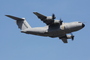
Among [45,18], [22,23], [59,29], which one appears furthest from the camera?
[22,23]

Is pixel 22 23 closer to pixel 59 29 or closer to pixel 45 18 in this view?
pixel 45 18

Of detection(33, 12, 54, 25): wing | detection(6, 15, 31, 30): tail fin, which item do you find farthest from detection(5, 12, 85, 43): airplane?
detection(6, 15, 31, 30): tail fin

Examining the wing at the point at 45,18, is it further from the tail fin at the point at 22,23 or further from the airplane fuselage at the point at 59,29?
the tail fin at the point at 22,23

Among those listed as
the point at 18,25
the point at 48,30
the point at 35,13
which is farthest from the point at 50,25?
the point at 18,25

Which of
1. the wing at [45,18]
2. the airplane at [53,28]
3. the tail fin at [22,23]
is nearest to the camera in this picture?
the wing at [45,18]

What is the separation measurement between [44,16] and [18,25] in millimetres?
5715

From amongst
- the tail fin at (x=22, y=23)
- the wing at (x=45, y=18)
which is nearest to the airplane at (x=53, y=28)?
the wing at (x=45, y=18)

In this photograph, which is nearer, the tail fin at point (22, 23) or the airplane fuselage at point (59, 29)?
the airplane fuselage at point (59, 29)

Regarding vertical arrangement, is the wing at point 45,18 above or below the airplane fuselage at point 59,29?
above

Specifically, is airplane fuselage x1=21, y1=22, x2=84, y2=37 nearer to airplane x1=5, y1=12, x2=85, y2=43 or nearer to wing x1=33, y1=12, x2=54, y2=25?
airplane x1=5, y1=12, x2=85, y2=43

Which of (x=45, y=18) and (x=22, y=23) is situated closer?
(x=45, y=18)

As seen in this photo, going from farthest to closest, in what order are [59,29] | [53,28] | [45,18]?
1. [53,28]
2. [59,29]
3. [45,18]

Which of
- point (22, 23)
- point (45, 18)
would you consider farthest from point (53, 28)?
point (22, 23)

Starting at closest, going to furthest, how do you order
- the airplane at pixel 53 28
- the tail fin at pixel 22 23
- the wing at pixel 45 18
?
the wing at pixel 45 18
the airplane at pixel 53 28
the tail fin at pixel 22 23
